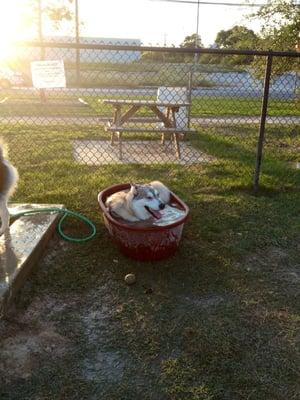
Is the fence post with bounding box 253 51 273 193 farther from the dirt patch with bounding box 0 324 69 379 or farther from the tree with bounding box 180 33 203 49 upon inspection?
the tree with bounding box 180 33 203 49

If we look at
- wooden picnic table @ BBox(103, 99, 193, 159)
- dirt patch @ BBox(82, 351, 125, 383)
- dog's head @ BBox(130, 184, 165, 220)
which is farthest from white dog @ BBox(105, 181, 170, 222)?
wooden picnic table @ BBox(103, 99, 193, 159)

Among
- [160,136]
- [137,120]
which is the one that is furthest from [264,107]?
[160,136]

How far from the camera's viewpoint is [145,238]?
3545 mm

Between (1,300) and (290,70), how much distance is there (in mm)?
7878

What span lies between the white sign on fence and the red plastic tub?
2.19 metres

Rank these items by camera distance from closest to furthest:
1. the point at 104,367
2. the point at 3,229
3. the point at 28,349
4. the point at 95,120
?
1. the point at 104,367
2. the point at 28,349
3. the point at 3,229
4. the point at 95,120

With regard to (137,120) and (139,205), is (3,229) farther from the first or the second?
(137,120)

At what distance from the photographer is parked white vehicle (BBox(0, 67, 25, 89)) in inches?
672

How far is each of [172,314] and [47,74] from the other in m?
3.47

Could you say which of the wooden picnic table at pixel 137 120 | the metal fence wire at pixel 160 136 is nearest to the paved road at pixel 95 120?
the metal fence wire at pixel 160 136

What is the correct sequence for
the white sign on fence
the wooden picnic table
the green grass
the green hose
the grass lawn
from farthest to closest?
the green grass, the wooden picnic table, the white sign on fence, the green hose, the grass lawn

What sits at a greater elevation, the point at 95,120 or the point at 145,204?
Result: the point at 145,204

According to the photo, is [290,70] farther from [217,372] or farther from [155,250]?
[217,372]

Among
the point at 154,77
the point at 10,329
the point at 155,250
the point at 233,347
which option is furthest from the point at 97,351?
the point at 154,77
